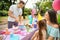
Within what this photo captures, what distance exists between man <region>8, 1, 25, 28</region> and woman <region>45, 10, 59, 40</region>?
0.32 metres

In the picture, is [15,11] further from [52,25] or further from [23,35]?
[52,25]

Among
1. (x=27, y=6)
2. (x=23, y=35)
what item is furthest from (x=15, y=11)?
(x=23, y=35)

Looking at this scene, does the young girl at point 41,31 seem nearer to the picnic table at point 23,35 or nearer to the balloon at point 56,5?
the picnic table at point 23,35

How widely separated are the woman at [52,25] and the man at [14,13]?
0.32 meters

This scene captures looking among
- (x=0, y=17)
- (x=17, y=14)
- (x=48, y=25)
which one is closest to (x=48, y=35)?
(x=48, y=25)

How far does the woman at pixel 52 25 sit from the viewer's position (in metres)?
2.22

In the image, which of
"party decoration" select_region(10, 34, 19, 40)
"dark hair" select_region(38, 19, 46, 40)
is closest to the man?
"party decoration" select_region(10, 34, 19, 40)

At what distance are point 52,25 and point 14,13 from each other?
18.0 inches

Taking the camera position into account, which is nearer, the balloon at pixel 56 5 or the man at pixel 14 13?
the balloon at pixel 56 5

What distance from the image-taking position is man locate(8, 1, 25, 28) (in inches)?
93.0

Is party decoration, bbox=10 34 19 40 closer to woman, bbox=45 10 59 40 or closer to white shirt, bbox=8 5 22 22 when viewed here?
white shirt, bbox=8 5 22 22

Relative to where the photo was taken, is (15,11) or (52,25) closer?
(52,25)

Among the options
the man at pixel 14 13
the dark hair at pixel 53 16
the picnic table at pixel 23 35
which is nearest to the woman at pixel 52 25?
the dark hair at pixel 53 16

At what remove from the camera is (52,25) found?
2.24 meters
